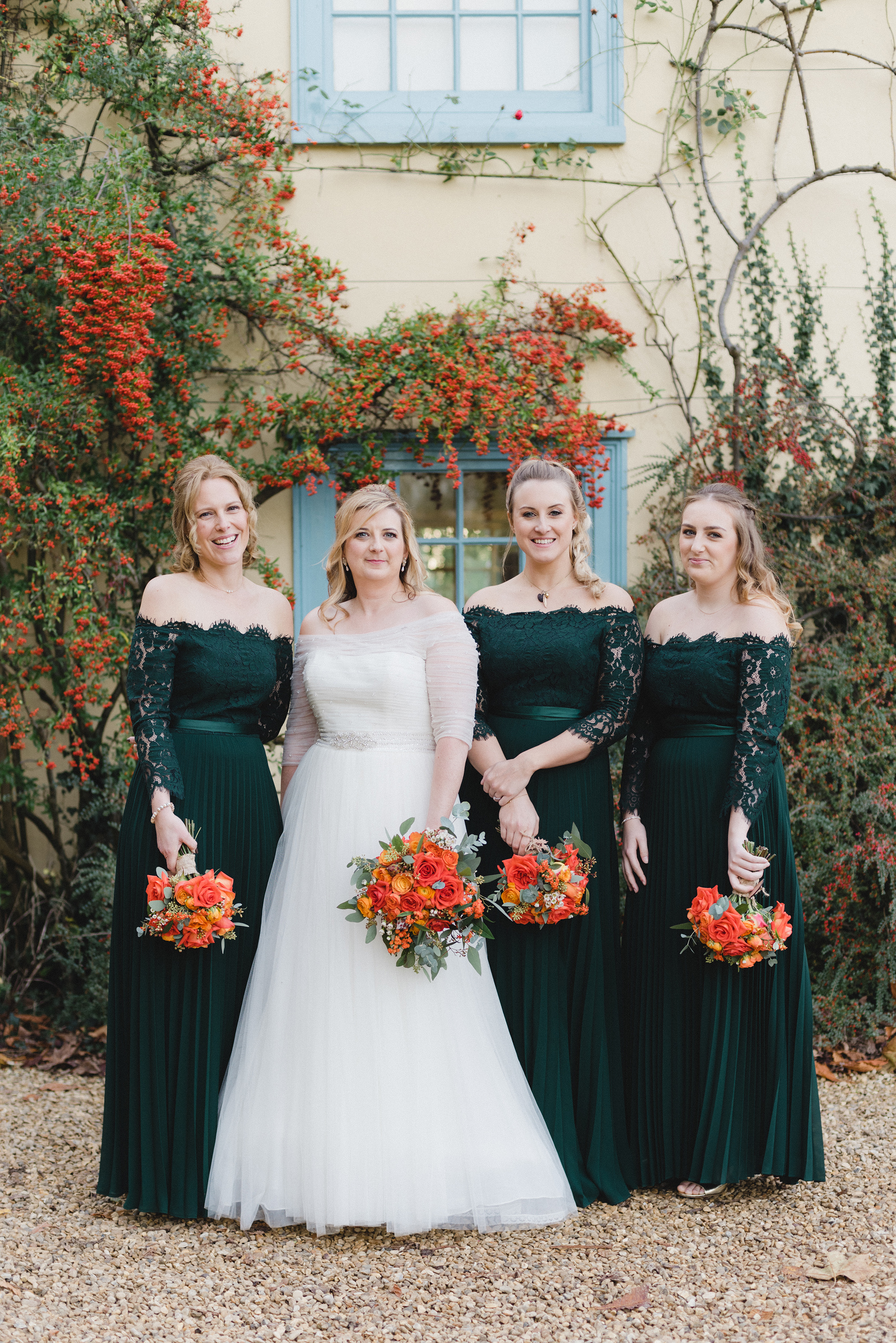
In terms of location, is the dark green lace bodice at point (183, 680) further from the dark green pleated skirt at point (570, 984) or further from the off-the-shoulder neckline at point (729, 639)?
the off-the-shoulder neckline at point (729, 639)

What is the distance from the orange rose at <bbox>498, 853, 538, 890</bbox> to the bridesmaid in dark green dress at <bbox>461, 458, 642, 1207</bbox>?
0.48ft

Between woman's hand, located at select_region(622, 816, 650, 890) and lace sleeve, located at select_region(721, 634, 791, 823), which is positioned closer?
lace sleeve, located at select_region(721, 634, 791, 823)

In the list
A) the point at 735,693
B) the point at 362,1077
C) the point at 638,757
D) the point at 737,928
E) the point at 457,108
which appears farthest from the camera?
the point at 457,108

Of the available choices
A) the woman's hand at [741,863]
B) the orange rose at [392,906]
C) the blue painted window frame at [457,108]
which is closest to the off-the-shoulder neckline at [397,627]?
the orange rose at [392,906]

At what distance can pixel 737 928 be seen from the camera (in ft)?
10.2

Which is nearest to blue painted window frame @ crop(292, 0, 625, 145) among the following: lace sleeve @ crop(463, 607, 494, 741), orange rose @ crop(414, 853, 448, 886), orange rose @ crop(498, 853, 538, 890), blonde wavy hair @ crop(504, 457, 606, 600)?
blonde wavy hair @ crop(504, 457, 606, 600)

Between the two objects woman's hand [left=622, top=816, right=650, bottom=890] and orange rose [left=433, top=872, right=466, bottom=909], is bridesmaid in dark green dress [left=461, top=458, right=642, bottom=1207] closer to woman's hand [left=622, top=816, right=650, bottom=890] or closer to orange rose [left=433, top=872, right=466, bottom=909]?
woman's hand [left=622, top=816, right=650, bottom=890]

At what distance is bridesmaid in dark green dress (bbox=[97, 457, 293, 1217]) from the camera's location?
3.19 meters

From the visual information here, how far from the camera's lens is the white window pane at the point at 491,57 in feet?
19.4

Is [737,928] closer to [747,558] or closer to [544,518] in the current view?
[747,558]

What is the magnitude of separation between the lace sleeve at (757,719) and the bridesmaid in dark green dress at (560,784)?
1.13ft

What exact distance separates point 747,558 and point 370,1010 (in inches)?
69.8

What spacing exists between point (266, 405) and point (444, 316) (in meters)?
1.06

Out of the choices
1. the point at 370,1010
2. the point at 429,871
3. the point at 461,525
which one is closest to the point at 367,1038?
the point at 370,1010
